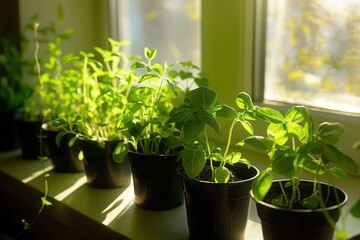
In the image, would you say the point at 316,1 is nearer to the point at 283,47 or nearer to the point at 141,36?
the point at 283,47

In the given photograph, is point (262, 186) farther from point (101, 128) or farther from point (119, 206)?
point (101, 128)

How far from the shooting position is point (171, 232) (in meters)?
0.94

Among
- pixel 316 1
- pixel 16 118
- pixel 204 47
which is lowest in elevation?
pixel 16 118

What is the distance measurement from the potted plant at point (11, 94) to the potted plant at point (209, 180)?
862mm

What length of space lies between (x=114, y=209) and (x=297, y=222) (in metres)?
0.47

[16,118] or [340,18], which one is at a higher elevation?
[340,18]

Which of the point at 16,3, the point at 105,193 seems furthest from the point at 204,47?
the point at 16,3

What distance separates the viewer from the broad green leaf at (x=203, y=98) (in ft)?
2.74

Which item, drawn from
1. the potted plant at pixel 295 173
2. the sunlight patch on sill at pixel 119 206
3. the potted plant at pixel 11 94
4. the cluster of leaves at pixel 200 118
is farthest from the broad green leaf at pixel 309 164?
the potted plant at pixel 11 94

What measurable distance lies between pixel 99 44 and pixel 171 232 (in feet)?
3.52

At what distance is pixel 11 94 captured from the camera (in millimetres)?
1610

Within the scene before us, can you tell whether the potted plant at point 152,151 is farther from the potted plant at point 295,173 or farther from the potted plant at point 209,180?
the potted plant at point 295,173

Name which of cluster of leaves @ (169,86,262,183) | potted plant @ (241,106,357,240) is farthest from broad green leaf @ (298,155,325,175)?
cluster of leaves @ (169,86,262,183)

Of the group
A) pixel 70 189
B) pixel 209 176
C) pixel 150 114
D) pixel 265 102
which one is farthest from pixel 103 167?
pixel 265 102
